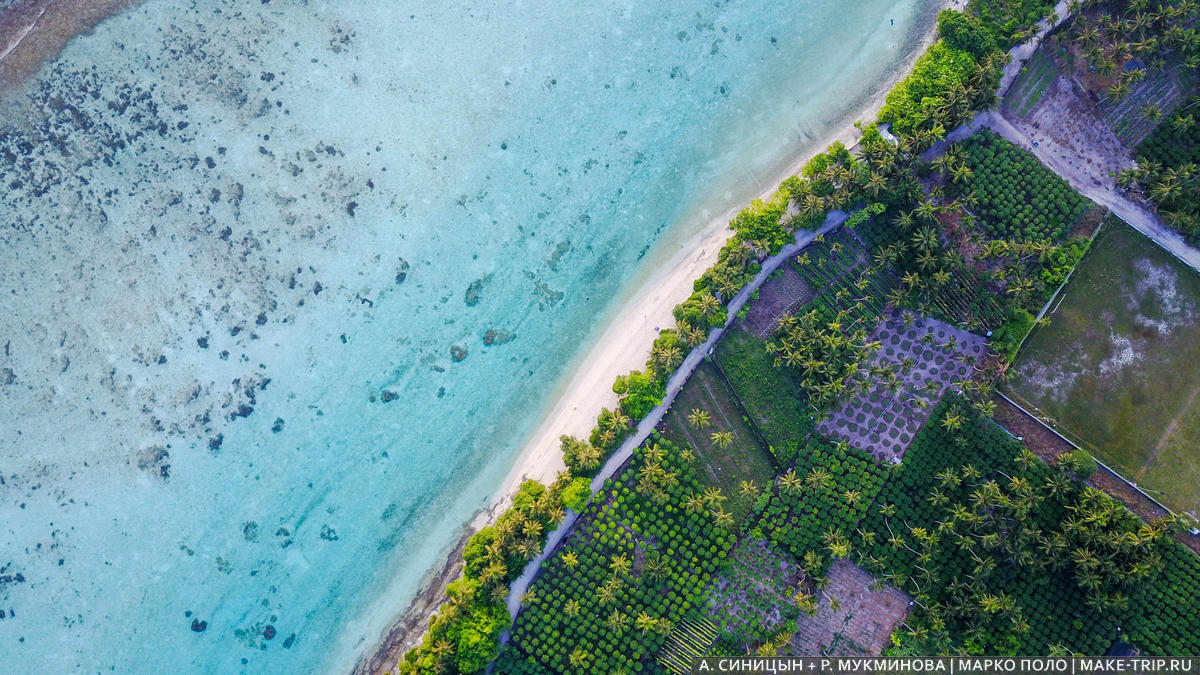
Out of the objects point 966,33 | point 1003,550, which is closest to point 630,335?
point 1003,550

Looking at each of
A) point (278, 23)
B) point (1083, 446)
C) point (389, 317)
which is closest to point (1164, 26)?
point (1083, 446)

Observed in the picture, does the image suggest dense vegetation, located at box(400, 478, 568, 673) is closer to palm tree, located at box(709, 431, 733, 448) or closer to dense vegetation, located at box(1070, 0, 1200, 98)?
palm tree, located at box(709, 431, 733, 448)

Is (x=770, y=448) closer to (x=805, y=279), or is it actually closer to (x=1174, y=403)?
(x=805, y=279)

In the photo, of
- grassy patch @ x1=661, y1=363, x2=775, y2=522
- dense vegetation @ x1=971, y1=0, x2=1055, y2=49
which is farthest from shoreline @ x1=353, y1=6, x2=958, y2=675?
grassy patch @ x1=661, y1=363, x2=775, y2=522

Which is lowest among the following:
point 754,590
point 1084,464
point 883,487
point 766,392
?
point 754,590

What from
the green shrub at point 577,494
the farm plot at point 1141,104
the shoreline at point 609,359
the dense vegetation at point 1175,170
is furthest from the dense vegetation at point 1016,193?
the green shrub at point 577,494

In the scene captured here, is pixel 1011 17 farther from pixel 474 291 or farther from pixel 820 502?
pixel 474 291
